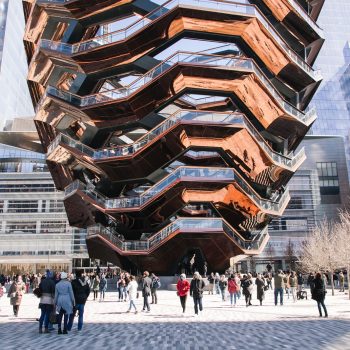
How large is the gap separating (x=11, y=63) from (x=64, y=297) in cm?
8983

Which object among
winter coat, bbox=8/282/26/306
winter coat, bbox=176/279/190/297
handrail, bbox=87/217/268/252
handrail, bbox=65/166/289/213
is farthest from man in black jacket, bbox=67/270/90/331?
handrail, bbox=65/166/289/213

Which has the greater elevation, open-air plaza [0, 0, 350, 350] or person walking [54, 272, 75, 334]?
open-air plaza [0, 0, 350, 350]

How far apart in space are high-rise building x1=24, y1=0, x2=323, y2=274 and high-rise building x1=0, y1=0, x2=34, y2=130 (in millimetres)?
52133

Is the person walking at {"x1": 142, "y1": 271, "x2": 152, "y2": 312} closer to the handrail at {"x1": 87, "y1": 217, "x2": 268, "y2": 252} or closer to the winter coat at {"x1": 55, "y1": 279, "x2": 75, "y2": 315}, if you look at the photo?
the winter coat at {"x1": 55, "y1": 279, "x2": 75, "y2": 315}

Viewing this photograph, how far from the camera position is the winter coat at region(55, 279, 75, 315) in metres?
11.8

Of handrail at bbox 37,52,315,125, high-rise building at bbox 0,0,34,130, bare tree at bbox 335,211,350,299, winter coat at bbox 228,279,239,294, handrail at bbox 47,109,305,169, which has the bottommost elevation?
winter coat at bbox 228,279,239,294

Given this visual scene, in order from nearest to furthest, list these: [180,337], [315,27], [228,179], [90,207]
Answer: [180,337] < [228,179] < [90,207] < [315,27]

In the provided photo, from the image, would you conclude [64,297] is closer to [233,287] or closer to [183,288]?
[183,288]

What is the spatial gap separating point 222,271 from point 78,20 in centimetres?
2493

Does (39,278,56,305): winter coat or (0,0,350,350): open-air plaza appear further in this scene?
(0,0,350,350): open-air plaza

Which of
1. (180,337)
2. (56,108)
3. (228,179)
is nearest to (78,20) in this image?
(56,108)

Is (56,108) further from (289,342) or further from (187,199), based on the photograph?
(289,342)

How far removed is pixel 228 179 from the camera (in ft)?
109

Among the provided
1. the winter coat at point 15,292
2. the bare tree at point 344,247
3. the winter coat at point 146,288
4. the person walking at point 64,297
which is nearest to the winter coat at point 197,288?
the winter coat at point 146,288
